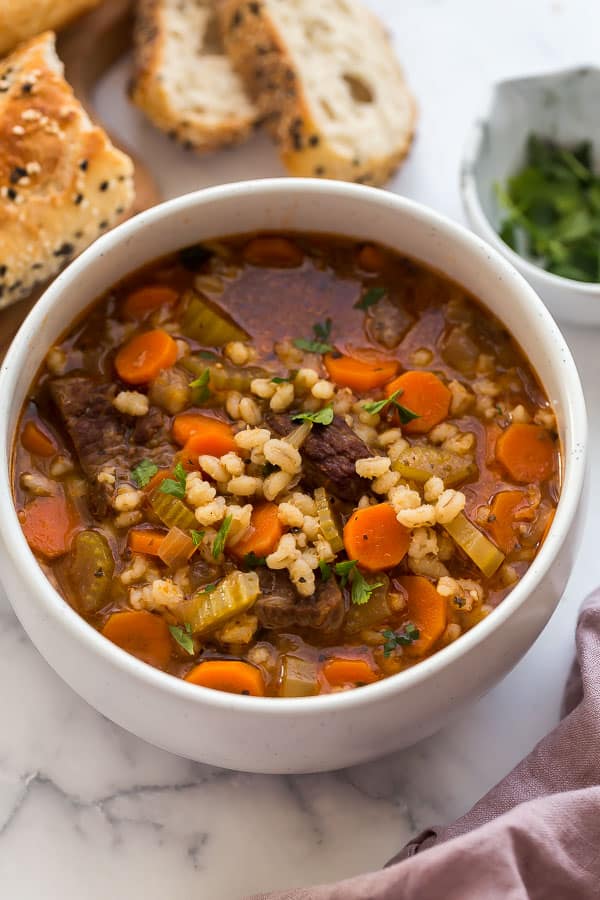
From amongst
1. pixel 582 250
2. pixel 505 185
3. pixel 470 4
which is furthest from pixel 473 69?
pixel 582 250

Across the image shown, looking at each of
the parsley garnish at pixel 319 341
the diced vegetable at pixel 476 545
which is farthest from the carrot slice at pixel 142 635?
the parsley garnish at pixel 319 341

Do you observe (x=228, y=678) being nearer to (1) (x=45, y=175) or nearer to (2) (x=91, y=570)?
(2) (x=91, y=570)

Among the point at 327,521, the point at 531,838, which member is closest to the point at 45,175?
the point at 327,521

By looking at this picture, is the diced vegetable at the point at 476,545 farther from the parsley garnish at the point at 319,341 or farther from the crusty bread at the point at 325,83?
the crusty bread at the point at 325,83

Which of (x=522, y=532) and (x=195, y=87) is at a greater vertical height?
(x=195, y=87)

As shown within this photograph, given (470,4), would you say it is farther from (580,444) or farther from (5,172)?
(580,444)

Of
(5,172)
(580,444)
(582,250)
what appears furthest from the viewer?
(582,250)
